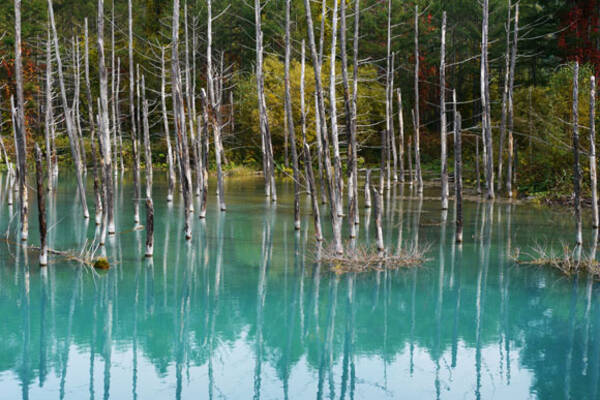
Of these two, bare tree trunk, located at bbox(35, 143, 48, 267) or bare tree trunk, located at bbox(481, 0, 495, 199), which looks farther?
bare tree trunk, located at bbox(481, 0, 495, 199)

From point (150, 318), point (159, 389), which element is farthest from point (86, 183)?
point (159, 389)

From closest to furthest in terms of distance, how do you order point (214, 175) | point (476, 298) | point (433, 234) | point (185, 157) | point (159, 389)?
point (159, 389), point (476, 298), point (185, 157), point (433, 234), point (214, 175)

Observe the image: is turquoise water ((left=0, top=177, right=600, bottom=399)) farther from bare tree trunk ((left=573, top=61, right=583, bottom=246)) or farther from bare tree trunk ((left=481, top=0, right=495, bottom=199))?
bare tree trunk ((left=481, top=0, right=495, bottom=199))

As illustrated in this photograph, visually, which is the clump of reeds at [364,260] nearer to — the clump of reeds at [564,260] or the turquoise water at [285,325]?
the turquoise water at [285,325]

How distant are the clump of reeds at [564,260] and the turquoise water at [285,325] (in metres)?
0.34

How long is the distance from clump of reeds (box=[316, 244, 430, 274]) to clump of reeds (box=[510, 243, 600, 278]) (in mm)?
2527

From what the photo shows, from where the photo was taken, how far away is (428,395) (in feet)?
31.6

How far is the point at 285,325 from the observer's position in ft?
42.0

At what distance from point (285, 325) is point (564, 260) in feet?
25.5

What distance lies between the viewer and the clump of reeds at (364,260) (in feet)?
54.9

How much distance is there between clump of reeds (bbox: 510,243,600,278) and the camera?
16328 mm

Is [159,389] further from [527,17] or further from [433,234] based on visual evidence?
[527,17]

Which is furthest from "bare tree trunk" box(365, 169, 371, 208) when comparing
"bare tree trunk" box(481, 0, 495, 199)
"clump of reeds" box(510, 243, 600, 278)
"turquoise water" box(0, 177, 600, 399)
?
"bare tree trunk" box(481, 0, 495, 199)

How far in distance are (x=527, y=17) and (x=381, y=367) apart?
35400 mm
